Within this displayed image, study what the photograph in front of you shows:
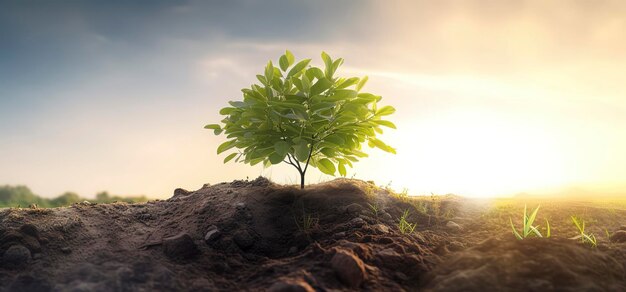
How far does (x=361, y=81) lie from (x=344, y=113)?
0.59 meters

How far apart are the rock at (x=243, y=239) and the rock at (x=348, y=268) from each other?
1313 mm

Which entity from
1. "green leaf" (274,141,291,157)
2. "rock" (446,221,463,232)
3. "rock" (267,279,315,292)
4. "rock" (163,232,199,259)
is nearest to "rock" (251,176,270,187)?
"green leaf" (274,141,291,157)

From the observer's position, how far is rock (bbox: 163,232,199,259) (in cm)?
411

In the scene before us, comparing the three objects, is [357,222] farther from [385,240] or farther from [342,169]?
[342,169]

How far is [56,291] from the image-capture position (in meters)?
3.58

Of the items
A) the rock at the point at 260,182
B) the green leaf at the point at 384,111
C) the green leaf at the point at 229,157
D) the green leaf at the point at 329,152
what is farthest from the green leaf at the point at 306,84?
the rock at the point at 260,182

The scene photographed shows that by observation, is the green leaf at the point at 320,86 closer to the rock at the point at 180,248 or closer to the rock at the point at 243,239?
the rock at the point at 243,239

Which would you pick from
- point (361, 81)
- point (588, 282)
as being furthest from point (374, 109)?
point (588, 282)

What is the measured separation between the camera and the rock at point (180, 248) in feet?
13.5

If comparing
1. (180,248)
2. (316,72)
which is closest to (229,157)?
(316,72)

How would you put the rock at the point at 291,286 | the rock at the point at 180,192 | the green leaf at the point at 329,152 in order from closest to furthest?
the rock at the point at 291,286 < the green leaf at the point at 329,152 < the rock at the point at 180,192

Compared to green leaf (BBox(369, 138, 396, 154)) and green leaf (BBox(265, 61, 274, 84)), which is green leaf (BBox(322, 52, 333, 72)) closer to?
green leaf (BBox(265, 61, 274, 84))

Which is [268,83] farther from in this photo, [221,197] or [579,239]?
[579,239]

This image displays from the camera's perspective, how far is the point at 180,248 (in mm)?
4125
